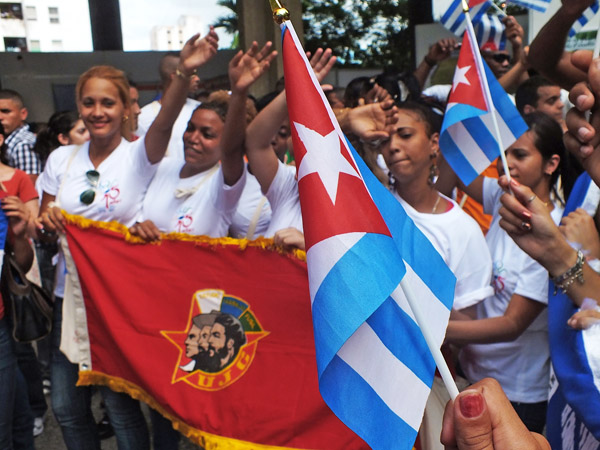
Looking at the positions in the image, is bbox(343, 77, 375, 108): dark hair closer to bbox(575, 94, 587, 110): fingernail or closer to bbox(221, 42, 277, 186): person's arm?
bbox(221, 42, 277, 186): person's arm

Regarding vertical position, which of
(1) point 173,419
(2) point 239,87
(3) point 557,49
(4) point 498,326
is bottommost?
(1) point 173,419

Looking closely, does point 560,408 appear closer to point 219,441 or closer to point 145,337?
point 219,441

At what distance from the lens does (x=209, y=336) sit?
2824 millimetres

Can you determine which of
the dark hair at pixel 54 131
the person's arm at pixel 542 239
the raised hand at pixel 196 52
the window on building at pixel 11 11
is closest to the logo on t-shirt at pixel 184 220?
the raised hand at pixel 196 52

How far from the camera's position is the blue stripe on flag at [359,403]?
1347mm

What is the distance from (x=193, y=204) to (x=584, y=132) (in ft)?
6.51

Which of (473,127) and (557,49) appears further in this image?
(473,127)

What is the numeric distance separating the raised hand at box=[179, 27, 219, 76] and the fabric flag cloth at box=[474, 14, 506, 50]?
2.47 meters

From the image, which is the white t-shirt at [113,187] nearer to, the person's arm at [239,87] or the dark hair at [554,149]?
the person's arm at [239,87]

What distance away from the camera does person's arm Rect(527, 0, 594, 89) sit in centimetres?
212

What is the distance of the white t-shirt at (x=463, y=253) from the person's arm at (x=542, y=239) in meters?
0.56

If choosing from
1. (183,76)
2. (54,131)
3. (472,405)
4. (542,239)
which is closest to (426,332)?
(472,405)

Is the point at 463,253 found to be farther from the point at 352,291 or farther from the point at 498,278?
the point at 352,291

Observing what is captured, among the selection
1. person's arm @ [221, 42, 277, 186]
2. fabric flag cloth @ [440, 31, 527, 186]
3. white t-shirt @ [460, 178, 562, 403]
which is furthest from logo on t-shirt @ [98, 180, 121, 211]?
white t-shirt @ [460, 178, 562, 403]
